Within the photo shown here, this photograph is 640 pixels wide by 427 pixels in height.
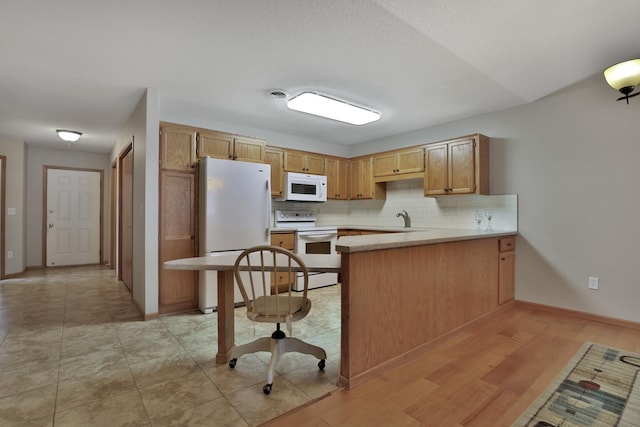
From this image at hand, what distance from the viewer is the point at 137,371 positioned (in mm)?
2150

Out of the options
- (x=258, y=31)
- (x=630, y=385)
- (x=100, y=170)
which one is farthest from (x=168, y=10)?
(x=100, y=170)

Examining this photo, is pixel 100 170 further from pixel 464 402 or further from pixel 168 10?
pixel 464 402

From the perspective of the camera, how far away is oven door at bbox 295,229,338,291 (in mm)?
4324

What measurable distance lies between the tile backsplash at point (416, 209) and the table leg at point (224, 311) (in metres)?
2.73

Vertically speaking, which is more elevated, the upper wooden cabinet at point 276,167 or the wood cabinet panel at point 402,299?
the upper wooden cabinet at point 276,167

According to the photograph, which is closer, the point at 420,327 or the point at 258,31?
the point at 258,31

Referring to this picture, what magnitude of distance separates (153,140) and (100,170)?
14.5ft

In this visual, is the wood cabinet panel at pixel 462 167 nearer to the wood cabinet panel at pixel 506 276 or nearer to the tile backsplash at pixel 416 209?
the tile backsplash at pixel 416 209

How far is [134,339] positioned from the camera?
107 inches

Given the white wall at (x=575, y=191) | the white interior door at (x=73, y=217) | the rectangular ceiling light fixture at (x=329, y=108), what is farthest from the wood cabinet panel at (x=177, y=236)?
the white interior door at (x=73, y=217)

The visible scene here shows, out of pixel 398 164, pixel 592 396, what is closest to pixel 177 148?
pixel 398 164

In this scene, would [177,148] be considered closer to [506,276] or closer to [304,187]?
[304,187]

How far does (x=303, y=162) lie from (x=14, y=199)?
4.87 meters

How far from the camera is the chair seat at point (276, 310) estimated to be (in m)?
1.97
